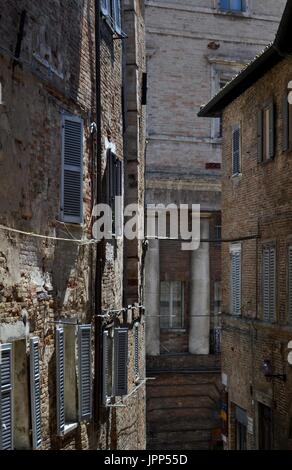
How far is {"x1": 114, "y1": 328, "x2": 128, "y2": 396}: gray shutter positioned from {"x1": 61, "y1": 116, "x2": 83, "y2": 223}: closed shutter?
300cm

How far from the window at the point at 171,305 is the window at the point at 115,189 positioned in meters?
12.3

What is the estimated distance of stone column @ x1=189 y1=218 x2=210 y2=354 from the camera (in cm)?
2720

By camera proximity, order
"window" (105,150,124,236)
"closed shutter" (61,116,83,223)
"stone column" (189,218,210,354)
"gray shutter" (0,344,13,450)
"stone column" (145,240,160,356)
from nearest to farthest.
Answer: "gray shutter" (0,344,13,450) → "closed shutter" (61,116,83,223) → "window" (105,150,124,236) → "stone column" (145,240,160,356) → "stone column" (189,218,210,354)

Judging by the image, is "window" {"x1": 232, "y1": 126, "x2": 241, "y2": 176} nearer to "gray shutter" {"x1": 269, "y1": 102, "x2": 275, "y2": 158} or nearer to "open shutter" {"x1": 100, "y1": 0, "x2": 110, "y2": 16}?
"gray shutter" {"x1": 269, "y1": 102, "x2": 275, "y2": 158}

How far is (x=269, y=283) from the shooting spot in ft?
53.4

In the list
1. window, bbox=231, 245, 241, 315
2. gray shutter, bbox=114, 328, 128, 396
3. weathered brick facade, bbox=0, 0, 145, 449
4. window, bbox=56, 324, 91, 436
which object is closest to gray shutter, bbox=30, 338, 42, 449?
weathered brick facade, bbox=0, 0, 145, 449

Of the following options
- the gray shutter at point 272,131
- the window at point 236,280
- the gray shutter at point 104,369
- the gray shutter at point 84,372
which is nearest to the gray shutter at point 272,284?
the gray shutter at point 272,131

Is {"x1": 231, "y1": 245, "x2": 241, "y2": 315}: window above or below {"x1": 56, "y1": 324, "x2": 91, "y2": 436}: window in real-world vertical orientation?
above

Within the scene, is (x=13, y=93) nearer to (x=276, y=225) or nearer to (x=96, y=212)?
(x=96, y=212)

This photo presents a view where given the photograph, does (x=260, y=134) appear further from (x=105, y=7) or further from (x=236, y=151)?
(x=105, y=7)

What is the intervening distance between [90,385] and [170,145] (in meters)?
15.7

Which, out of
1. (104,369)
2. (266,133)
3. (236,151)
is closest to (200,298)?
(236,151)

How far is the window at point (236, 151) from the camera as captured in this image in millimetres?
18594

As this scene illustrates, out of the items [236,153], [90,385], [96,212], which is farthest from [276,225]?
[90,385]
